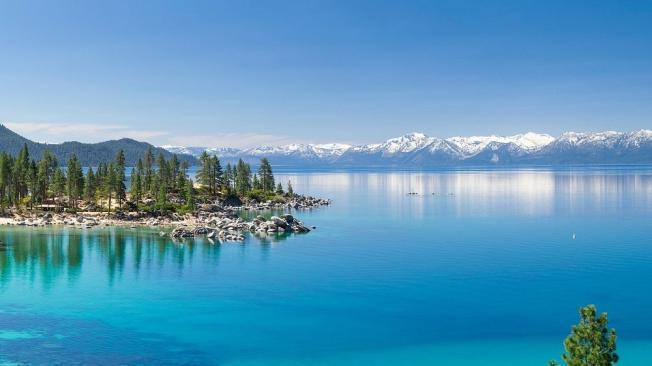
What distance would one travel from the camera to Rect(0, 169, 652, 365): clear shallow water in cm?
4947

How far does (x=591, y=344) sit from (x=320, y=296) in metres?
38.7

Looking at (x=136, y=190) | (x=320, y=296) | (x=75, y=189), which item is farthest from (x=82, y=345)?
(x=136, y=190)

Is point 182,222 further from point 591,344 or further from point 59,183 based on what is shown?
point 591,344

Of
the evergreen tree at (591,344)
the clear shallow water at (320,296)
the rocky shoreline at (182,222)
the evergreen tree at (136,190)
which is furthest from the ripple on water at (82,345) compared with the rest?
the evergreen tree at (136,190)

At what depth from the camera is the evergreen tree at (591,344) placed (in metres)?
31.3

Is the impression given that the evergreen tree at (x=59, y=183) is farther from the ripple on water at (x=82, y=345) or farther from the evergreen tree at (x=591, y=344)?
the evergreen tree at (x=591, y=344)

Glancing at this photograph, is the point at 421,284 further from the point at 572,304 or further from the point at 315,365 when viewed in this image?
the point at 315,365

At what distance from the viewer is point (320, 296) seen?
67.1 meters

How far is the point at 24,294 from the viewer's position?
224 ft

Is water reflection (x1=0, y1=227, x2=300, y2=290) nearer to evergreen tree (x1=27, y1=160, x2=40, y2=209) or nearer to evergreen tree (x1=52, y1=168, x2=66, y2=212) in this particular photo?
evergreen tree (x1=27, y1=160, x2=40, y2=209)

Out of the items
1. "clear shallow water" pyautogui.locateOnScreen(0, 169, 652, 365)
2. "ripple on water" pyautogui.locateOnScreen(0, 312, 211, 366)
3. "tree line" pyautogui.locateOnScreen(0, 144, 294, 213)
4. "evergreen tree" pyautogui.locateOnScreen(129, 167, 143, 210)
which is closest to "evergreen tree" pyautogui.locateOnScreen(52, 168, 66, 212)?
"tree line" pyautogui.locateOnScreen(0, 144, 294, 213)

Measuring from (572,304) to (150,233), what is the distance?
85.9 m

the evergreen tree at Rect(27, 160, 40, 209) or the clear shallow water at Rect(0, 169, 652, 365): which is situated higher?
the evergreen tree at Rect(27, 160, 40, 209)

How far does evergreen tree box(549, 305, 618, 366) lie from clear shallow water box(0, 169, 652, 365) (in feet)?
52.8
